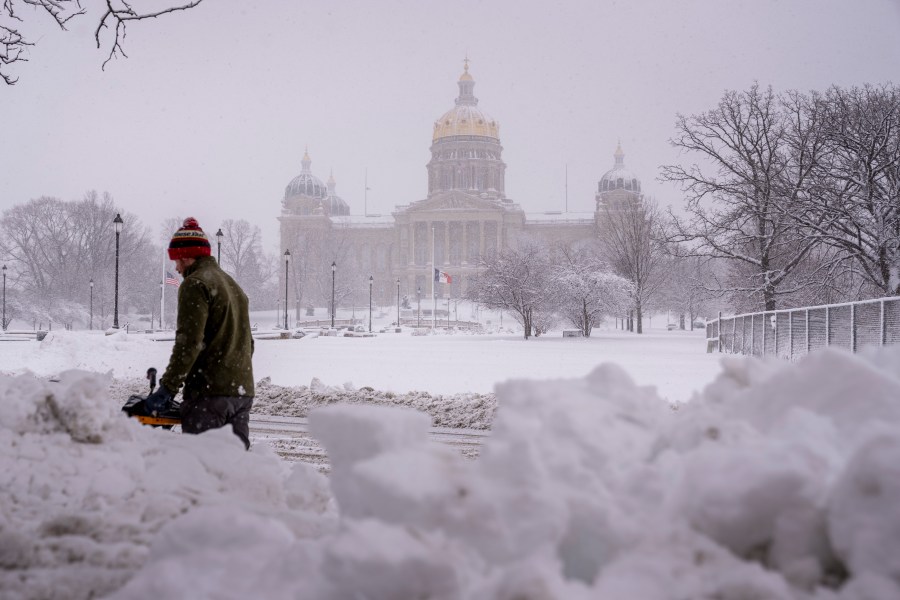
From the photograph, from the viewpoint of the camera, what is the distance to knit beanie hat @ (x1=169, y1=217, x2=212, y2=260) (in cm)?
472

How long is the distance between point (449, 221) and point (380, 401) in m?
97.2

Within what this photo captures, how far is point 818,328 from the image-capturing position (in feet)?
57.1

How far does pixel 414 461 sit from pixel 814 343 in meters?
17.6

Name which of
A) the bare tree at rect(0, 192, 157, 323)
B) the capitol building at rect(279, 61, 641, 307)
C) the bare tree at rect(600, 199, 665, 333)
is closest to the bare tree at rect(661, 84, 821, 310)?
the bare tree at rect(600, 199, 665, 333)

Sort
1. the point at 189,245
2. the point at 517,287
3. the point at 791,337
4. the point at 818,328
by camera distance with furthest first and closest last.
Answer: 1. the point at 517,287
2. the point at 791,337
3. the point at 818,328
4. the point at 189,245

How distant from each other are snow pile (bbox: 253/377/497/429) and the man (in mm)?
5305

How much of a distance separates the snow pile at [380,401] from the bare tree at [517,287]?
2727cm

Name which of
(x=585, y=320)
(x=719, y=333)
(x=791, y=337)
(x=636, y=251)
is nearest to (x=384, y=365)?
(x=791, y=337)

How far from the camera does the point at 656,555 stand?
6.72ft

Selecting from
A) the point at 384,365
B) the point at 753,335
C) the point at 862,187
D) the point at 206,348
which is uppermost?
the point at 862,187

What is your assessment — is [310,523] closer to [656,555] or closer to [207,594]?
[207,594]

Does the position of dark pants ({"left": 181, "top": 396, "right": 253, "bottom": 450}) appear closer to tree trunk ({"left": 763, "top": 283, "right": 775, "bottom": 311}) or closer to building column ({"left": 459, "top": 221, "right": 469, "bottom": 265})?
tree trunk ({"left": 763, "top": 283, "right": 775, "bottom": 311})

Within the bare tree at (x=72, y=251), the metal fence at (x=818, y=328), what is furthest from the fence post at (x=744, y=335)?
the bare tree at (x=72, y=251)

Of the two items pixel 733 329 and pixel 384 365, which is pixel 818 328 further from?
pixel 384 365
